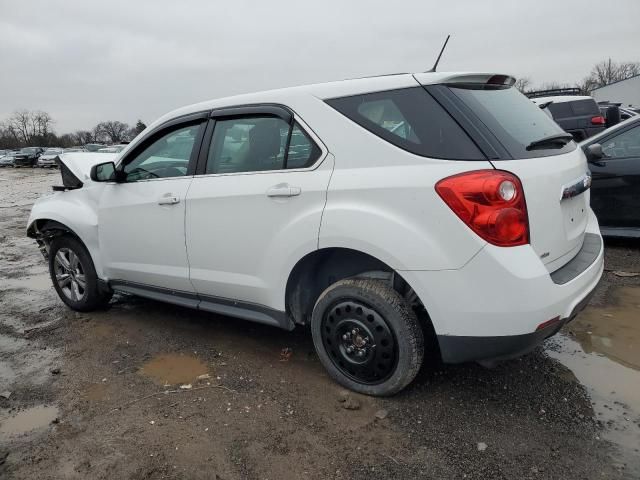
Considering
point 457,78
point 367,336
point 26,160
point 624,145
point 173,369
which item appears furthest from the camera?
point 26,160

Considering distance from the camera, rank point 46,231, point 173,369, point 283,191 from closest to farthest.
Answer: point 283,191, point 173,369, point 46,231

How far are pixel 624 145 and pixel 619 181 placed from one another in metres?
0.48

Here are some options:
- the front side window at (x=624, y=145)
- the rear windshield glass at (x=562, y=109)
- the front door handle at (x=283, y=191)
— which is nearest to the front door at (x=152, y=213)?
the front door handle at (x=283, y=191)

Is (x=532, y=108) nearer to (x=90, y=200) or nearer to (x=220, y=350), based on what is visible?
(x=220, y=350)

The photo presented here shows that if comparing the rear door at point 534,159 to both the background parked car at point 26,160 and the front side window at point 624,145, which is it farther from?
the background parked car at point 26,160

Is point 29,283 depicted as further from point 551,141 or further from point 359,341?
point 551,141

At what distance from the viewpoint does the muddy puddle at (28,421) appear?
9.07 feet

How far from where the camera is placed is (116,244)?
13.1ft

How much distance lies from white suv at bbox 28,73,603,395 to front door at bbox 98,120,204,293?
0.02 metres

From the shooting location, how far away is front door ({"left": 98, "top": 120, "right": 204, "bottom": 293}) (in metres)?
3.54

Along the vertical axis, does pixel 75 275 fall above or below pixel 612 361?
above

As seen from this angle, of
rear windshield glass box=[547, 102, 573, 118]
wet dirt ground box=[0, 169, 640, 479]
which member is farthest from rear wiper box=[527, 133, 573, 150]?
rear windshield glass box=[547, 102, 573, 118]

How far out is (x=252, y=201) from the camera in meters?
3.05

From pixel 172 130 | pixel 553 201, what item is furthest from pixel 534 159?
pixel 172 130
